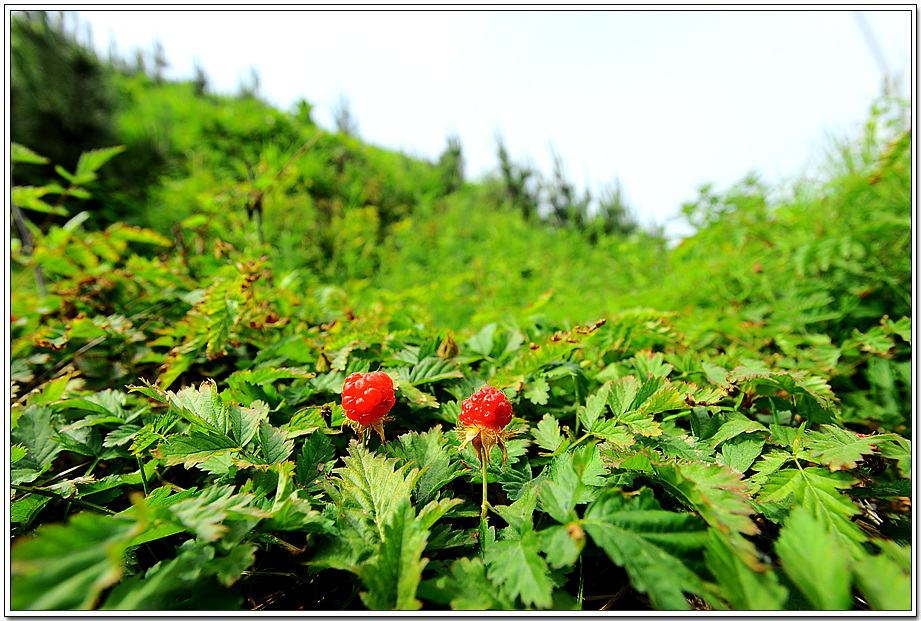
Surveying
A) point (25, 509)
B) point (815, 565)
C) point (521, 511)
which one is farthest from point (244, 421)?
point (815, 565)

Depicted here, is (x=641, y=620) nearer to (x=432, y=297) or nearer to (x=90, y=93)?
(x=432, y=297)

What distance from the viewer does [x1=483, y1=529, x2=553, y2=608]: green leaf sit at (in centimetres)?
39

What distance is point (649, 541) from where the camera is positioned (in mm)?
408

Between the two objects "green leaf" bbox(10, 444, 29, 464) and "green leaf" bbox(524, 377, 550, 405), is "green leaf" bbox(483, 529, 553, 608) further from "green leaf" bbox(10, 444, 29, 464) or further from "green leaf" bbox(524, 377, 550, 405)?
"green leaf" bbox(10, 444, 29, 464)

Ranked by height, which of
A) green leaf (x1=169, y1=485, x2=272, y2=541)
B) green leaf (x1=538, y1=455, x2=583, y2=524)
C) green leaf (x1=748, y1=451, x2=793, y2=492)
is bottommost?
green leaf (x1=748, y1=451, x2=793, y2=492)

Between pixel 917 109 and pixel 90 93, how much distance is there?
5729 millimetres

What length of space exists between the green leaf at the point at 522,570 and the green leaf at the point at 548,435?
159 millimetres

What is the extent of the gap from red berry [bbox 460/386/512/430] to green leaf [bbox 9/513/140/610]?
0.33 m

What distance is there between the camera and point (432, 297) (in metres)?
2.09

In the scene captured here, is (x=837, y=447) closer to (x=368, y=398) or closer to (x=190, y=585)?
(x=368, y=398)

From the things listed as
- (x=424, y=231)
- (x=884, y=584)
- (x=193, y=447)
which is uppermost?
(x=424, y=231)

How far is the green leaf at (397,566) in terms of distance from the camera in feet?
1.29

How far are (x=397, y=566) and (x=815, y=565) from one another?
0.37m

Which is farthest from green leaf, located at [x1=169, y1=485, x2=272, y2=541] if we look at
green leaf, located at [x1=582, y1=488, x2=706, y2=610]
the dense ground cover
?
green leaf, located at [x1=582, y1=488, x2=706, y2=610]
